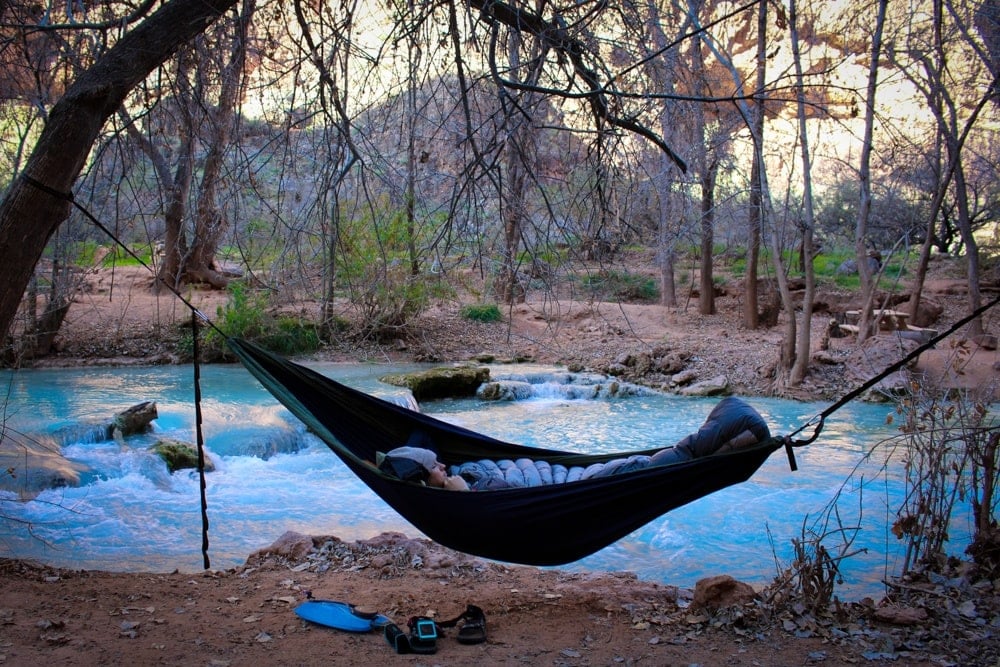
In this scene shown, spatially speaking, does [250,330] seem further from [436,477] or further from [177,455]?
[436,477]

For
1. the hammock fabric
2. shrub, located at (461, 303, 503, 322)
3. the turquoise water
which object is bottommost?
the turquoise water

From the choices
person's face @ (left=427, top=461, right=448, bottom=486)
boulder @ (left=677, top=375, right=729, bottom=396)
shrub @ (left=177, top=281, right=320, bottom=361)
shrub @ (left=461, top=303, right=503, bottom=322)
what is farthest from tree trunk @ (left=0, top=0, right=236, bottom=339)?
shrub @ (left=461, top=303, right=503, bottom=322)

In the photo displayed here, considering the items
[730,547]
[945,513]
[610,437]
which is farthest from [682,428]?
[945,513]

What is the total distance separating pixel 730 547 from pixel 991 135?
677 centimetres

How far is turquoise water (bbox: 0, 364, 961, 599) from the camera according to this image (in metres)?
3.69

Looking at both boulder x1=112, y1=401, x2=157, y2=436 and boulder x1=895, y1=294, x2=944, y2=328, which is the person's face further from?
boulder x1=895, y1=294, x2=944, y2=328

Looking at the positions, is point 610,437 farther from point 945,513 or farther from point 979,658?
point 979,658

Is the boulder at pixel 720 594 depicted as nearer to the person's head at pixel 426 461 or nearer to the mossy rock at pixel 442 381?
the person's head at pixel 426 461

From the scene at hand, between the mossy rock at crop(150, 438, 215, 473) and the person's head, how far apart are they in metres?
2.98

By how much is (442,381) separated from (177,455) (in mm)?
2966

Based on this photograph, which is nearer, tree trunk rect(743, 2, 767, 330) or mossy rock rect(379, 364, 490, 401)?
tree trunk rect(743, 2, 767, 330)

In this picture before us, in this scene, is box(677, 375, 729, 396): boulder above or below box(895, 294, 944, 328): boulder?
below

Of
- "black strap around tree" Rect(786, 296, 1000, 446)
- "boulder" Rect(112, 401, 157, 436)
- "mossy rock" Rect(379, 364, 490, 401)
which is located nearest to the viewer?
"black strap around tree" Rect(786, 296, 1000, 446)

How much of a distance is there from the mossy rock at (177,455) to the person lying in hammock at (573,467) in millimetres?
2831
